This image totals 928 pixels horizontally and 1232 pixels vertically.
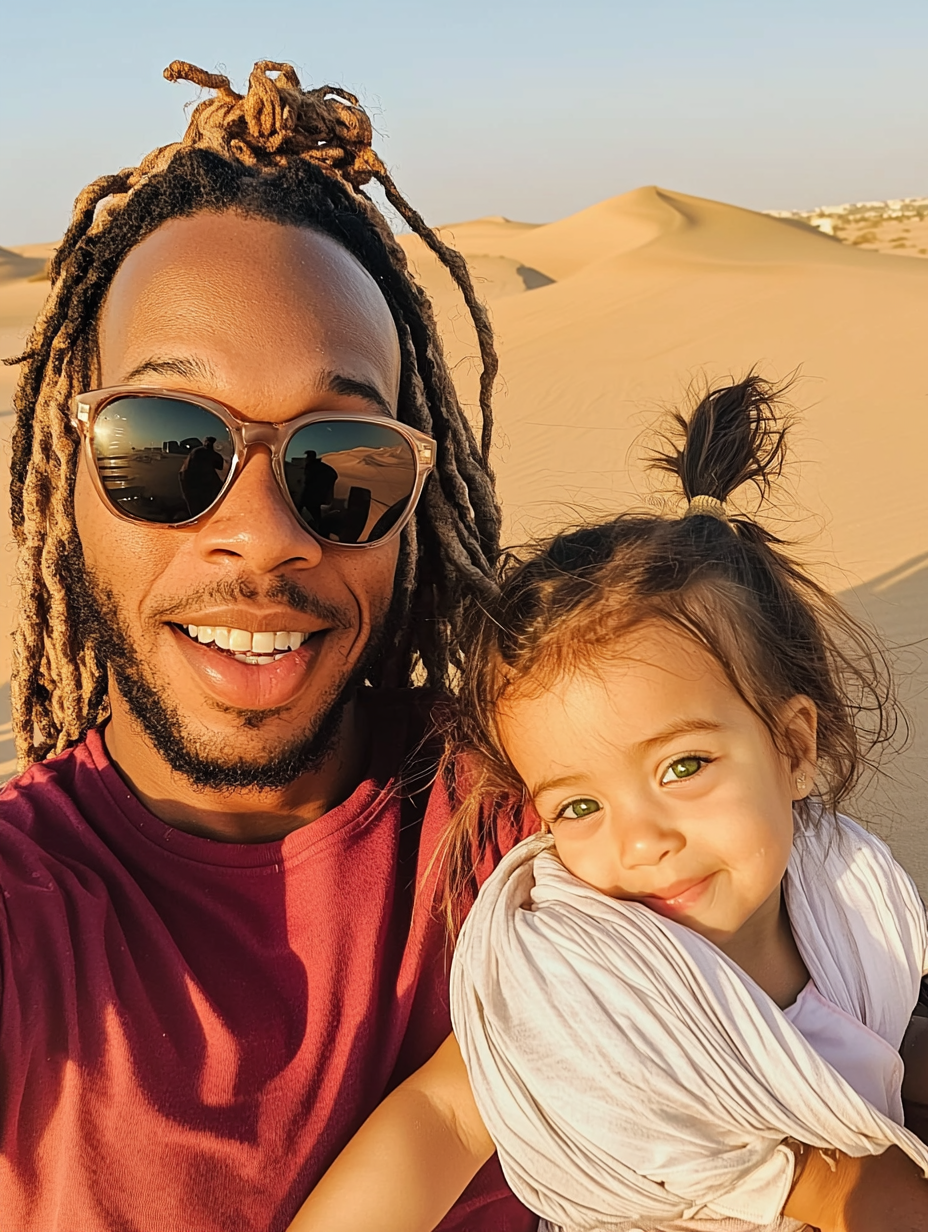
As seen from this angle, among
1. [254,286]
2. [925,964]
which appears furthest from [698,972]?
[254,286]

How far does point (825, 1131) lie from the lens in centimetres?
183

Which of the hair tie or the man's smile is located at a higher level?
the hair tie

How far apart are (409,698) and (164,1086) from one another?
3.36 ft

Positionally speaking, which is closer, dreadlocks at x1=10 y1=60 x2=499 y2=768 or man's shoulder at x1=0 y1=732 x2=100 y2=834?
man's shoulder at x1=0 y1=732 x2=100 y2=834

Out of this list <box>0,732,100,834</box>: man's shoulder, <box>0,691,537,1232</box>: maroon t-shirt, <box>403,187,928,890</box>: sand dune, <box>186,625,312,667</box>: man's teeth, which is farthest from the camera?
<box>403,187,928,890</box>: sand dune

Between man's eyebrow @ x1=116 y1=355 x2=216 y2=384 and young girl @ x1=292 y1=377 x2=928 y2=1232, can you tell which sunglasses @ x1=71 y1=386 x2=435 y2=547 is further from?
young girl @ x1=292 y1=377 x2=928 y2=1232

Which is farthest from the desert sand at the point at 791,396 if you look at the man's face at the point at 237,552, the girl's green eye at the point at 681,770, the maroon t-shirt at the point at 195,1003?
the maroon t-shirt at the point at 195,1003

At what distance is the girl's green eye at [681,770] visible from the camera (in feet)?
6.57

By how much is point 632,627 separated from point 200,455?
2.66 feet

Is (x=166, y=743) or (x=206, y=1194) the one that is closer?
(x=206, y=1194)

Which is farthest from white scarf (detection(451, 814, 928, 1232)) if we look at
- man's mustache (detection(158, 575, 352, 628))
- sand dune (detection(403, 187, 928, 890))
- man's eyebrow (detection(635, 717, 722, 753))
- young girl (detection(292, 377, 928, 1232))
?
sand dune (detection(403, 187, 928, 890))

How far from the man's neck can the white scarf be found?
44 cm

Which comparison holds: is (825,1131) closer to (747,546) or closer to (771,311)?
(747,546)

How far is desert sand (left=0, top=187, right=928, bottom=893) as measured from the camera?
19.4ft
